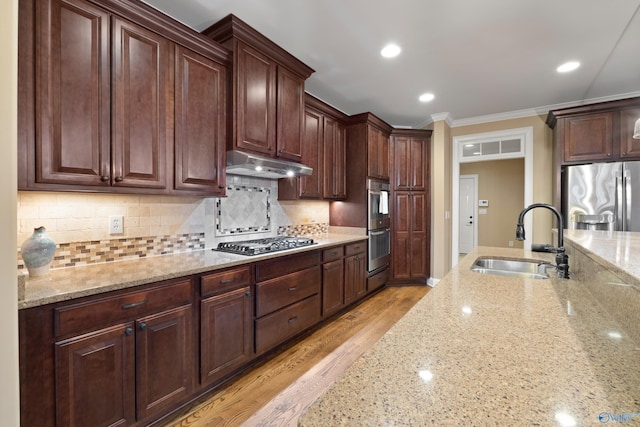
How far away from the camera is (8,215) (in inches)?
33.7

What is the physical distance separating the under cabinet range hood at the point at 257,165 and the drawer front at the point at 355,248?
1031 mm

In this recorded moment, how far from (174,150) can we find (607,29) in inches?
130

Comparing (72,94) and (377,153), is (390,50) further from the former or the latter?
(72,94)

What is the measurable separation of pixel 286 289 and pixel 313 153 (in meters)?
1.60

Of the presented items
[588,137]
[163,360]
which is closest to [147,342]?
[163,360]

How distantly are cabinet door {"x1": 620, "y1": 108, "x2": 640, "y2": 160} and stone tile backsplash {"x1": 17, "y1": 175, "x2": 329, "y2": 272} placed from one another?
3.79 m

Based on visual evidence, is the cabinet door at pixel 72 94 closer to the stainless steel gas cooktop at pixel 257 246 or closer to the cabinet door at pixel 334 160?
the stainless steel gas cooktop at pixel 257 246

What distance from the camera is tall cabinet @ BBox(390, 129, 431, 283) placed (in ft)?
14.3

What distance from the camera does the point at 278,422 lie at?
1.66 m

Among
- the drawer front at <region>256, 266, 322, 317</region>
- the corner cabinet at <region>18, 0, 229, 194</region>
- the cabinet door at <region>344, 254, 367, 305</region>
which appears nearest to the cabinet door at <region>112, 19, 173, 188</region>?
the corner cabinet at <region>18, 0, 229, 194</region>

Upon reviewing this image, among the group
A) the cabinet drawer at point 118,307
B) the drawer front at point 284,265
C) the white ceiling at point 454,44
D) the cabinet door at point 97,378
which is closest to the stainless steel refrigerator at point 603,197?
the white ceiling at point 454,44

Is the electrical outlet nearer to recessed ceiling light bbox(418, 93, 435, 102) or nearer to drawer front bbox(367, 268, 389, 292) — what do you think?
drawer front bbox(367, 268, 389, 292)

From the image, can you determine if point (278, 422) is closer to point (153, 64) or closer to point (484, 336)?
point (484, 336)

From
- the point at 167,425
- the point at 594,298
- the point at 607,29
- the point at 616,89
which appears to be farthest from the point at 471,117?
the point at 167,425
